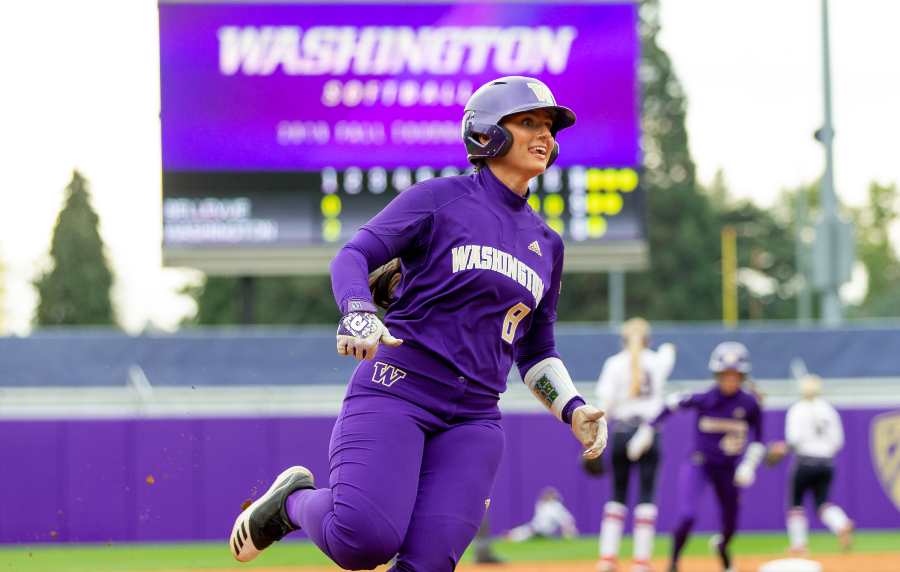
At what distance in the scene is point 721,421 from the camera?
908cm

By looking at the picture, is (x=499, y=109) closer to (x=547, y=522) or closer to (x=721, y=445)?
(x=721, y=445)

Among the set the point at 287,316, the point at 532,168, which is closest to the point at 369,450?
the point at 532,168

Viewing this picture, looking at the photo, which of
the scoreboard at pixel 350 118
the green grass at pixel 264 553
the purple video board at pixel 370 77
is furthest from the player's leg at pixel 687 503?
the purple video board at pixel 370 77

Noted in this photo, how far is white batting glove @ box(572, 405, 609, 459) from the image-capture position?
4086 mm

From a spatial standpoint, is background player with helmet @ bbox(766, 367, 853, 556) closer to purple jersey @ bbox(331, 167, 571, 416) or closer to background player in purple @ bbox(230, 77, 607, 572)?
background player in purple @ bbox(230, 77, 607, 572)

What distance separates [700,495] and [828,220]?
6406 millimetres

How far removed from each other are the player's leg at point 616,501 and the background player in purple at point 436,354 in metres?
5.00

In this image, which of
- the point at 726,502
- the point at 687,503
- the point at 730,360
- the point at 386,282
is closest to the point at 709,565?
the point at 726,502

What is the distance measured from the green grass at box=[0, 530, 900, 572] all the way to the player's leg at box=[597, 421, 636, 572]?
195 centimetres

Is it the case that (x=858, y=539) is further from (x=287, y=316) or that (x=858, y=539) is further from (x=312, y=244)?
(x=287, y=316)

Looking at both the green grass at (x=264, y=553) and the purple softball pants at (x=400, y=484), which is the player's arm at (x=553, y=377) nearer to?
the purple softball pants at (x=400, y=484)

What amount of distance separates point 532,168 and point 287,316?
4288 centimetres

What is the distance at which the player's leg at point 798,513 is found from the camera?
1046 cm

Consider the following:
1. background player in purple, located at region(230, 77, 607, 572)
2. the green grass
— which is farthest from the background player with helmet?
background player in purple, located at region(230, 77, 607, 572)
